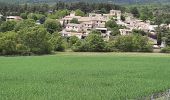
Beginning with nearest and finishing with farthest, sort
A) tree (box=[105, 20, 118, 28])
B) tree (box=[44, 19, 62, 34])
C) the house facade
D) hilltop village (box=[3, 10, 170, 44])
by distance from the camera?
tree (box=[44, 19, 62, 34])
hilltop village (box=[3, 10, 170, 44])
the house facade
tree (box=[105, 20, 118, 28])

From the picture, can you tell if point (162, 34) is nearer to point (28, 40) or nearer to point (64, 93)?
point (28, 40)

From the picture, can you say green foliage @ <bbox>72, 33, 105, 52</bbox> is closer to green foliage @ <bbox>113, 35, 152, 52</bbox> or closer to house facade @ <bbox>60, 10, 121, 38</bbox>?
green foliage @ <bbox>113, 35, 152, 52</bbox>

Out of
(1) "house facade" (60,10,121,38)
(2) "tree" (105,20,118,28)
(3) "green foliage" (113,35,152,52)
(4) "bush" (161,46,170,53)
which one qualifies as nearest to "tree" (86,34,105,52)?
(3) "green foliage" (113,35,152,52)

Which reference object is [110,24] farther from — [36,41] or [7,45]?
[7,45]

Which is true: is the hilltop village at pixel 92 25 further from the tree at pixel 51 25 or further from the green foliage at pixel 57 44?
the green foliage at pixel 57 44

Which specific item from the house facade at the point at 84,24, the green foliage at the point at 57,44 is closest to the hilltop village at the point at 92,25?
the house facade at the point at 84,24

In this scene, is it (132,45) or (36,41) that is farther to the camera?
(132,45)

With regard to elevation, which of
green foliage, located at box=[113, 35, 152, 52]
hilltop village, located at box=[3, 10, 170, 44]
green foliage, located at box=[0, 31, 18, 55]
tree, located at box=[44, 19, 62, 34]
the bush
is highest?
green foliage, located at box=[0, 31, 18, 55]

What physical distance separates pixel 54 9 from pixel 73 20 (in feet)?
88.5

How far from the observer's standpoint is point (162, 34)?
302ft

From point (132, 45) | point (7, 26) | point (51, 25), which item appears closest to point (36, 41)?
point (132, 45)

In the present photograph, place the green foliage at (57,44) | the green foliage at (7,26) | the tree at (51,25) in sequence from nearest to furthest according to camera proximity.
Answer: the green foliage at (57,44), the green foliage at (7,26), the tree at (51,25)

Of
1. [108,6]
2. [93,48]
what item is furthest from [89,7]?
[93,48]

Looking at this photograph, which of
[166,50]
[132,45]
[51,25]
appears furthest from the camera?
[51,25]
